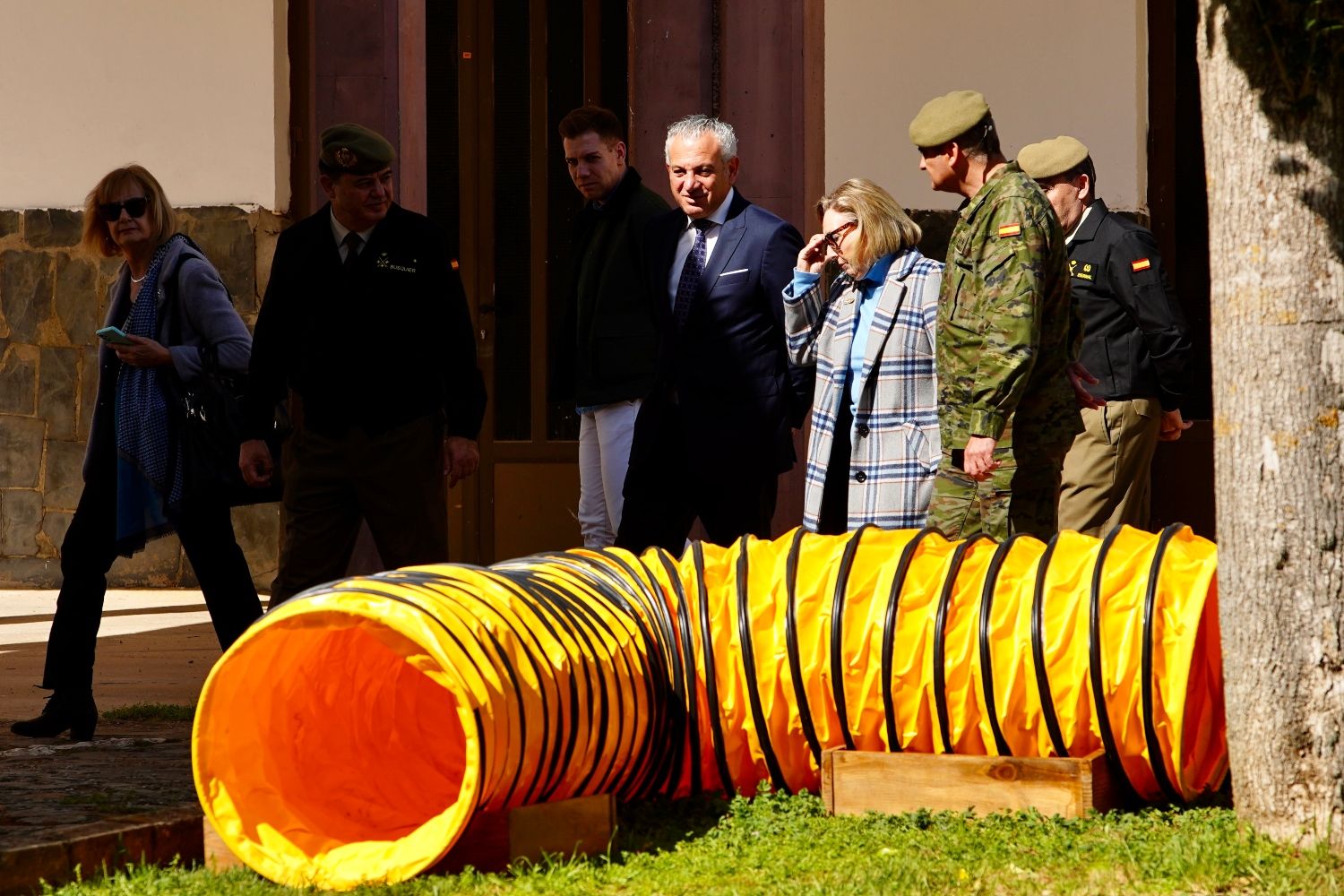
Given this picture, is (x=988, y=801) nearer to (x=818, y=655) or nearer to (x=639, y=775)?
(x=818, y=655)

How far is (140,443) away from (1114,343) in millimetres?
3415

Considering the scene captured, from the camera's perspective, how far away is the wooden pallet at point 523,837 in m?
4.07

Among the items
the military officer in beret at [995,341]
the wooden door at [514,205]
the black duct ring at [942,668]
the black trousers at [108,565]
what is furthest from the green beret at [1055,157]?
the black trousers at [108,565]

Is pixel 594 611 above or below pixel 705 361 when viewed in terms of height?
below

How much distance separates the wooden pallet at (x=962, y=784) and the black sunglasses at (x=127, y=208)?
292 centimetres

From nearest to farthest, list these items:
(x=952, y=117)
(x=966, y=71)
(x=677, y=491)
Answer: (x=952, y=117), (x=677, y=491), (x=966, y=71)

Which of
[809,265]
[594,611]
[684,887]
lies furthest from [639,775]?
[809,265]

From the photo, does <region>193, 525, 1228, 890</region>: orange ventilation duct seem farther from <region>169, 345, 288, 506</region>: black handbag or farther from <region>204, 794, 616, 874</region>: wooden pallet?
<region>169, 345, 288, 506</region>: black handbag

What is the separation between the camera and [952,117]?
5.39 m

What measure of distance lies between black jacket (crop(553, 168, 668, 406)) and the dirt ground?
66.7 inches

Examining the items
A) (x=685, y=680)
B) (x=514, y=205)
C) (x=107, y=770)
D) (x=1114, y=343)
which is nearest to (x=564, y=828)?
(x=685, y=680)

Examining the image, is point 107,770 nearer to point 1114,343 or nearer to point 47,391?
point 1114,343

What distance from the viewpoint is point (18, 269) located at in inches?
394

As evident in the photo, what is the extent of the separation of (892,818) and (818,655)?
0.44 meters
